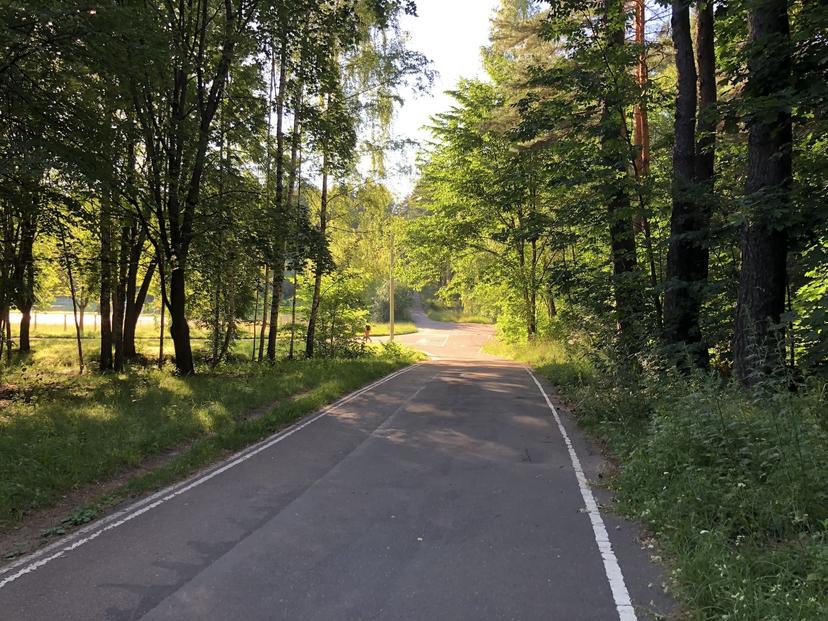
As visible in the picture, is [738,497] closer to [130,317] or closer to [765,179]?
[765,179]

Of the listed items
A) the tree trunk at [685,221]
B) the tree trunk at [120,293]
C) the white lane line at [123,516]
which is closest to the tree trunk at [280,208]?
the tree trunk at [120,293]

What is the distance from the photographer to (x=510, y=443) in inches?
334

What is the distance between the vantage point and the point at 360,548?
4.66 m

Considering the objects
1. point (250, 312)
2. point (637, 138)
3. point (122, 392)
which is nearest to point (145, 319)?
point (250, 312)

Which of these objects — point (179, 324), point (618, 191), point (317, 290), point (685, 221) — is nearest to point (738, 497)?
point (685, 221)

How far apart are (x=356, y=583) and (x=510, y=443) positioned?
4810mm

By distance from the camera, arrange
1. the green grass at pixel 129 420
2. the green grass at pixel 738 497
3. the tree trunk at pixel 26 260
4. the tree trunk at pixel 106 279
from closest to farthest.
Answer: the green grass at pixel 738 497, the green grass at pixel 129 420, the tree trunk at pixel 106 279, the tree trunk at pixel 26 260

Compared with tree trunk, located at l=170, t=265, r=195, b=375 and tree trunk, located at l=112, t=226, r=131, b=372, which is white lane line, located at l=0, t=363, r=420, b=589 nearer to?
tree trunk, located at l=170, t=265, r=195, b=375

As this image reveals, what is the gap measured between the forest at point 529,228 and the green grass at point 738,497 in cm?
3

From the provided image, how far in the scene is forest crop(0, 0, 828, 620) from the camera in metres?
5.45

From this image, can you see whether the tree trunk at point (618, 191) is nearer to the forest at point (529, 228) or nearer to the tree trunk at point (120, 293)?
the forest at point (529, 228)

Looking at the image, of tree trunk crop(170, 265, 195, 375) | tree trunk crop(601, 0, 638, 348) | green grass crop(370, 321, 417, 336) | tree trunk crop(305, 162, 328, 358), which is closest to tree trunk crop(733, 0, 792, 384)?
tree trunk crop(601, 0, 638, 348)

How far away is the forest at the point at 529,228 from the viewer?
545 centimetres

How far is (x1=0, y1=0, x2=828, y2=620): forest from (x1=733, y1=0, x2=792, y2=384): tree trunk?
0.12ft
